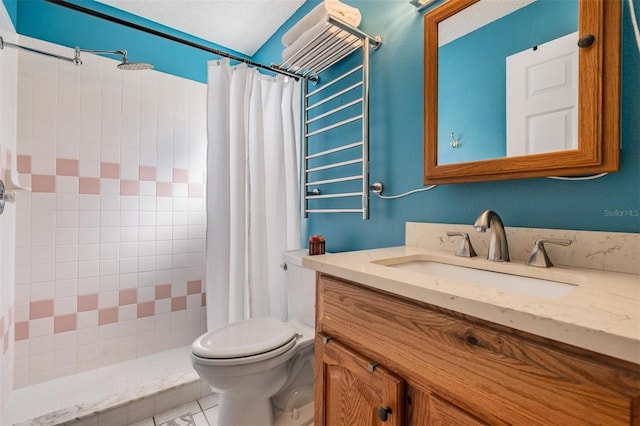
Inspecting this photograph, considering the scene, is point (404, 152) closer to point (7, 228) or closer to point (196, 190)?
point (196, 190)

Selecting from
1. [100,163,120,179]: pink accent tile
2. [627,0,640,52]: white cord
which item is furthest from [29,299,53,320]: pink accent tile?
[627,0,640,52]: white cord

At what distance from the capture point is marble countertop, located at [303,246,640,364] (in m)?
0.36

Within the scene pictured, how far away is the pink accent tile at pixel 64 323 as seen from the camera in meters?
1.77

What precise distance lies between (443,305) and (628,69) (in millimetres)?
762

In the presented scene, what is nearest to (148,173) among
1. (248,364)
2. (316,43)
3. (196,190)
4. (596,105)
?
(196,190)

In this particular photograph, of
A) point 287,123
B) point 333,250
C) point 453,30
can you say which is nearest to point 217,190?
point 287,123

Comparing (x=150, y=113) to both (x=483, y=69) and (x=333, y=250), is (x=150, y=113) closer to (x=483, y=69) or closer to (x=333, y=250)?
(x=333, y=250)

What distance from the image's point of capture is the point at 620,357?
1.13ft

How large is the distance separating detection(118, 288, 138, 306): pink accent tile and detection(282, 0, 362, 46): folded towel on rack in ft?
6.35

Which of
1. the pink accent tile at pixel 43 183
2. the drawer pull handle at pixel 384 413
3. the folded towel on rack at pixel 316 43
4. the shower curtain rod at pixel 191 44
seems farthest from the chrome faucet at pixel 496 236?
the pink accent tile at pixel 43 183

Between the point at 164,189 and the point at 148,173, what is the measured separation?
0.49 feet

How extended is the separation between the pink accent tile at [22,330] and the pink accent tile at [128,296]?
45 cm

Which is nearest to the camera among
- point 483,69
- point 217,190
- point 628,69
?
point 628,69

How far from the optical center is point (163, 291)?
2.10 meters
